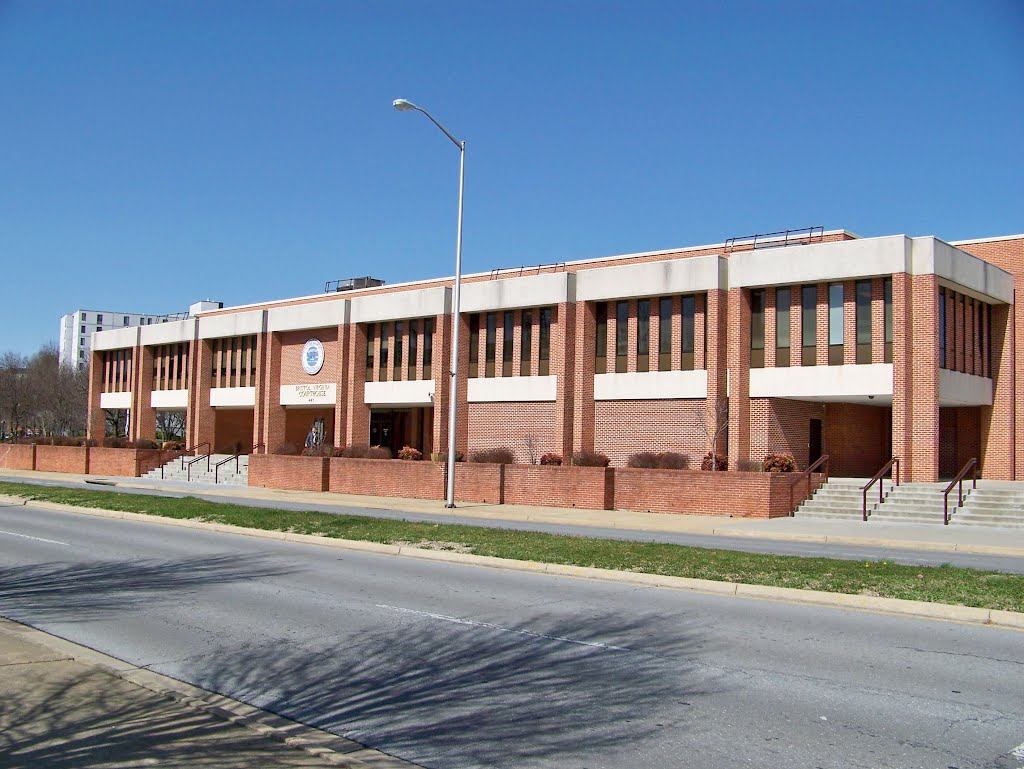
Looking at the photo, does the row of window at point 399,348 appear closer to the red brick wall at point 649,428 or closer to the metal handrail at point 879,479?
the red brick wall at point 649,428

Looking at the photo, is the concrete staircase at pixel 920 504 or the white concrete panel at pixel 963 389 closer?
the concrete staircase at pixel 920 504

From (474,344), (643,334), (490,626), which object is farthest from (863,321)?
(490,626)

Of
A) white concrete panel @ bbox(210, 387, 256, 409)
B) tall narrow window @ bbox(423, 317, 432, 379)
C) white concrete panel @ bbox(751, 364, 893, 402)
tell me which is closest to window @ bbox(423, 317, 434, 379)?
tall narrow window @ bbox(423, 317, 432, 379)

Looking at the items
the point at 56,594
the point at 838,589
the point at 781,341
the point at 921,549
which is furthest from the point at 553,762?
the point at 781,341

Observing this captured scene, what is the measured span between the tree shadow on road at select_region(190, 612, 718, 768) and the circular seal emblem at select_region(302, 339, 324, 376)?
35573 millimetres

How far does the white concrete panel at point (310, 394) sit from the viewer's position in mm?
43594

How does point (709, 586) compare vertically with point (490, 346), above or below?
below

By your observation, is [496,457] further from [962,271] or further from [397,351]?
[962,271]

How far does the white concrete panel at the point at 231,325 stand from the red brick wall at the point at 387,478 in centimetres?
1331

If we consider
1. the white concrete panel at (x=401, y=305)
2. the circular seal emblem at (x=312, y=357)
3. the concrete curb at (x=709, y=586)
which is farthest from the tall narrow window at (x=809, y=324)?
the circular seal emblem at (x=312, y=357)

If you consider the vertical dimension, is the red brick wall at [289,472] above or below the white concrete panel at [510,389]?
below

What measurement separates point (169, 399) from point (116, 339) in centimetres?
715

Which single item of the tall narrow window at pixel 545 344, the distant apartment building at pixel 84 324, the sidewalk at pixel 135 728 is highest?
the distant apartment building at pixel 84 324

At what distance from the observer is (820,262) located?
94.0 feet
